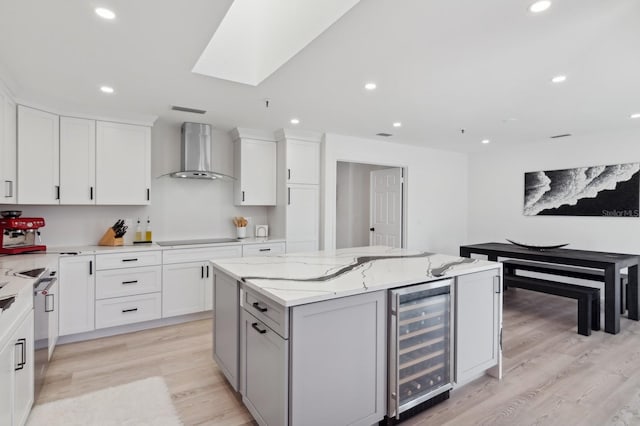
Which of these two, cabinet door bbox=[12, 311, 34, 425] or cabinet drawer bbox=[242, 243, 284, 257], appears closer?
cabinet door bbox=[12, 311, 34, 425]

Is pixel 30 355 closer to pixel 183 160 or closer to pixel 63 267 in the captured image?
pixel 63 267

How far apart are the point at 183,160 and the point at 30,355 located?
254 centimetres

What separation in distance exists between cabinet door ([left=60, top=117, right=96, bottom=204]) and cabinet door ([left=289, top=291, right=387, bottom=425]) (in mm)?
3078

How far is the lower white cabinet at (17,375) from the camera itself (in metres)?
1.56

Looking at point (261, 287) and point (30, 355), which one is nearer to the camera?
point (261, 287)

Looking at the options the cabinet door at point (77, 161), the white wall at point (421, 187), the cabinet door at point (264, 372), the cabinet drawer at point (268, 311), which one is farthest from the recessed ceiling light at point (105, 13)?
the white wall at point (421, 187)

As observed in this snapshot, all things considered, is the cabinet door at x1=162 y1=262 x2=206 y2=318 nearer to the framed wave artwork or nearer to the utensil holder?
the utensil holder

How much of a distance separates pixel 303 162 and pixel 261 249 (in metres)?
1.30

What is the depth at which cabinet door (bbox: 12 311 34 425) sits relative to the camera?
1745 millimetres

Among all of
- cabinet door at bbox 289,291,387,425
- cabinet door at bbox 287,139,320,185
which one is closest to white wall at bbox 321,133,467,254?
cabinet door at bbox 287,139,320,185

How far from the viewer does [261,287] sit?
1788 mm

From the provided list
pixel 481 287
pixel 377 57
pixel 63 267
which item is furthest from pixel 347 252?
pixel 63 267

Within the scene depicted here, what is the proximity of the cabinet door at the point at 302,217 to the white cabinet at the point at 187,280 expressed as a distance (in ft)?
3.00

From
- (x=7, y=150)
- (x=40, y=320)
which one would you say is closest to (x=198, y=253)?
(x=40, y=320)
